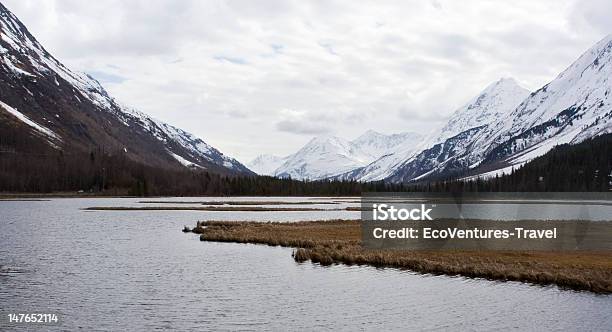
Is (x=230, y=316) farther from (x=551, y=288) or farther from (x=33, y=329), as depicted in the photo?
(x=551, y=288)

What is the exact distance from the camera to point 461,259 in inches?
2127

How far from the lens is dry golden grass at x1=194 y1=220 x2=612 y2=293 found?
1756 inches

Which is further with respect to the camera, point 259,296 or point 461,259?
point 461,259

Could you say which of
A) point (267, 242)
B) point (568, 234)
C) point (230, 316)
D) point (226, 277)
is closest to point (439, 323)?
point (230, 316)

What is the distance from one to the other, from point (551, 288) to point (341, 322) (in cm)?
1750

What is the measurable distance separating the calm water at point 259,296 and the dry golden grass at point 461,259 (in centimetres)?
223

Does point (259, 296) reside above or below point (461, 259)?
below

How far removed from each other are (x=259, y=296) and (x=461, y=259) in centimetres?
2220

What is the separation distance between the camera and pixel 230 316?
34.0 m

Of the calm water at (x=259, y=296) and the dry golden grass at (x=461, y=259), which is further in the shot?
the dry golden grass at (x=461, y=259)

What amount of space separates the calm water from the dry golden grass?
223cm

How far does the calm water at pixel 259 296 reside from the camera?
108 ft

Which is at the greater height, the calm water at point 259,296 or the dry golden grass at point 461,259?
the dry golden grass at point 461,259

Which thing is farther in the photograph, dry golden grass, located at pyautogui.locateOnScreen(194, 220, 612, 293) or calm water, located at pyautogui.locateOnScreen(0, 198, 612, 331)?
dry golden grass, located at pyautogui.locateOnScreen(194, 220, 612, 293)
